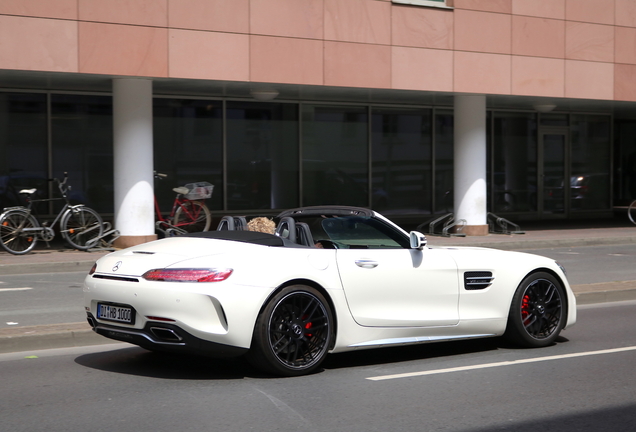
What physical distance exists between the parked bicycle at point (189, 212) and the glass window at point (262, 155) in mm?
3575

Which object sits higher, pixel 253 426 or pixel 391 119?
pixel 391 119

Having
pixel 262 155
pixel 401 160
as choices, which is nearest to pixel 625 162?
pixel 401 160

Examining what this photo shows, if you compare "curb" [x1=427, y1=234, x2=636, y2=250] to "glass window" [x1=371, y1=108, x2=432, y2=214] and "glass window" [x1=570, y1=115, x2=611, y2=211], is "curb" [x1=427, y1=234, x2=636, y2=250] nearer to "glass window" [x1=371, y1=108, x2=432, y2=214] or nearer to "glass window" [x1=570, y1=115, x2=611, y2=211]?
"glass window" [x1=371, y1=108, x2=432, y2=214]

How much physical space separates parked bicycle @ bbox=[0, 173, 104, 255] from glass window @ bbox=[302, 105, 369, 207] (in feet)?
25.5

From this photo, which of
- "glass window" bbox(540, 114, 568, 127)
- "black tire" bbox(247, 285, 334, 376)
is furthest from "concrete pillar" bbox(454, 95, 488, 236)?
"black tire" bbox(247, 285, 334, 376)

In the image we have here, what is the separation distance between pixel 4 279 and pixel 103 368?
735 centimetres

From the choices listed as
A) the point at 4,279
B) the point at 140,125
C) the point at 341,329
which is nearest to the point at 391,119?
the point at 140,125

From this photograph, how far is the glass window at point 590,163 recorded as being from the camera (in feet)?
92.9

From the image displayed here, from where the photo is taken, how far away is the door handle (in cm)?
667

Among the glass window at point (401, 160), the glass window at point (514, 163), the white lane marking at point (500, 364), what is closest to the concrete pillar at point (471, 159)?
the glass window at point (401, 160)

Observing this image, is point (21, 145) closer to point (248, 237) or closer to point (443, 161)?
point (443, 161)

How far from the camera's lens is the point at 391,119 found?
2450 cm

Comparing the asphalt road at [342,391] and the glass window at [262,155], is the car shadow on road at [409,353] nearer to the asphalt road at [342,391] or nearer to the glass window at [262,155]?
the asphalt road at [342,391]

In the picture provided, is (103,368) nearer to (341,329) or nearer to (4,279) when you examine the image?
(341,329)
